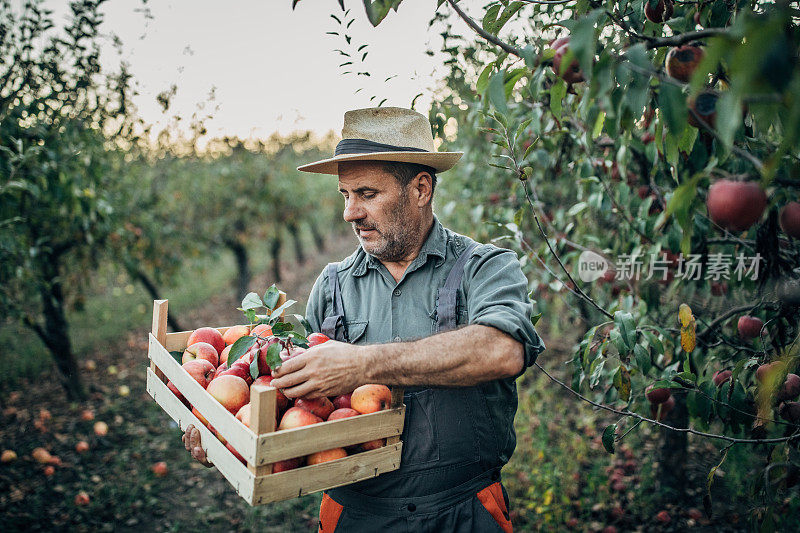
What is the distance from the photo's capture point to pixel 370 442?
1468 mm

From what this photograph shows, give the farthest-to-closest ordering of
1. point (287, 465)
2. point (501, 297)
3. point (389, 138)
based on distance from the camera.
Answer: point (389, 138)
point (501, 297)
point (287, 465)

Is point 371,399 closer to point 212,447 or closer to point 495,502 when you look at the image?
point 212,447

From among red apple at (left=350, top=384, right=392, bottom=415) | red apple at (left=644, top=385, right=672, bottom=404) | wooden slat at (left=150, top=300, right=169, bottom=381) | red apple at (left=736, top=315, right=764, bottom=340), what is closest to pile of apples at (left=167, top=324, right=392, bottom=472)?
red apple at (left=350, top=384, right=392, bottom=415)

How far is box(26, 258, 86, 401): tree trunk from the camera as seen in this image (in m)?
5.18

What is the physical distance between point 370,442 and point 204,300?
11.8 m

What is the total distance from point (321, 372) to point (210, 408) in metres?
0.35

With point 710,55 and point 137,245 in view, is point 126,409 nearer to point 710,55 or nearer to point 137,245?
point 137,245

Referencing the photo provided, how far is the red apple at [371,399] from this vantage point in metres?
1.46

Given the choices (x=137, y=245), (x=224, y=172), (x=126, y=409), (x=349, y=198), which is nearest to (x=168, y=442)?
(x=126, y=409)

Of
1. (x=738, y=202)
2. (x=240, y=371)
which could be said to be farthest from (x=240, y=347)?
(x=738, y=202)

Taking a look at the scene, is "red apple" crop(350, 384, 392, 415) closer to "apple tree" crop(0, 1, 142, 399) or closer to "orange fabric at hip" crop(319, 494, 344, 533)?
"orange fabric at hip" crop(319, 494, 344, 533)

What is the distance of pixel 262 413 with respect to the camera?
4.03ft

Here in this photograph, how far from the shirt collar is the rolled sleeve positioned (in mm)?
193

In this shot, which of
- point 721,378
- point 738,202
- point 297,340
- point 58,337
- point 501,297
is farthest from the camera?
Result: point 58,337
